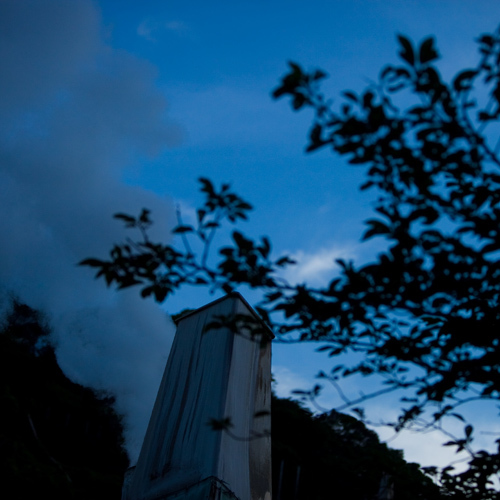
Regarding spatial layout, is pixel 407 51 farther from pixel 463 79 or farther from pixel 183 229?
pixel 183 229

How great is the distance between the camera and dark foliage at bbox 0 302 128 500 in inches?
446

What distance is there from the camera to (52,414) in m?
13.5

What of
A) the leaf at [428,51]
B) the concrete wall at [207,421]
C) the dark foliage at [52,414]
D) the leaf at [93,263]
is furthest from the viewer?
the dark foliage at [52,414]

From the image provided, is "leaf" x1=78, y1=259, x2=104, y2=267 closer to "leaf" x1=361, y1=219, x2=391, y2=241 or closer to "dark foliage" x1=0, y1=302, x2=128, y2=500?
"leaf" x1=361, y1=219, x2=391, y2=241

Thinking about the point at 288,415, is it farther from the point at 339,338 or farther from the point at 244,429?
the point at 339,338

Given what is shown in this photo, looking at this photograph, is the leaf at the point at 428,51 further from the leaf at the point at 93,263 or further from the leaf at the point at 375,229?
the leaf at the point at 93,263

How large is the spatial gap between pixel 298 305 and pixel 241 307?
3.12 m

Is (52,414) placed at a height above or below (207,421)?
above

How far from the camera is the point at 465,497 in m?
1.86

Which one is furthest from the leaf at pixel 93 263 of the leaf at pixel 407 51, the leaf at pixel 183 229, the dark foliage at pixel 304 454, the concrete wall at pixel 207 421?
the dark foliage at pixel 304 454

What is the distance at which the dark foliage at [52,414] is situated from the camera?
37.1 ft

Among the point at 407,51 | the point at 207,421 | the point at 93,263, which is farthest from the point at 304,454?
the point at 407,51

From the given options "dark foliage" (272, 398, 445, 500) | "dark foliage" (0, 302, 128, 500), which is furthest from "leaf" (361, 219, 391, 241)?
"dark foliage" (0, 302, 128, 500)

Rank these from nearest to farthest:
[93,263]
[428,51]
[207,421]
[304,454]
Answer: [428,51], [93,263], [207,421], [304,454]
